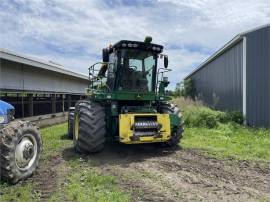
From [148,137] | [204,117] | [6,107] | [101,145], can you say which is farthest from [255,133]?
[6,107]

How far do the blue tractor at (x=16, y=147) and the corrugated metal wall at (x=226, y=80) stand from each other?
13.1 m

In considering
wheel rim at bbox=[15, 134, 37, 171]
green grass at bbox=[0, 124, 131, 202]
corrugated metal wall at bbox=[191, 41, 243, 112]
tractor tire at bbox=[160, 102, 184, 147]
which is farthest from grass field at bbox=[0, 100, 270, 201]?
corrugated metal wall at bbox=[191, 41, 243, 112]

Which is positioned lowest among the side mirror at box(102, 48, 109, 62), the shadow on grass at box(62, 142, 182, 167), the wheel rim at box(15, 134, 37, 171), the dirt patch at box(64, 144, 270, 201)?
the dirt patch at box(64, 144, 270, 201)

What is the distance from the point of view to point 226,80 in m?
22.1

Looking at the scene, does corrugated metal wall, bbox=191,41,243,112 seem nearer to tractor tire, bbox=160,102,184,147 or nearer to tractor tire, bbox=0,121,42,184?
tractor tire, bbox=160,102,184,147

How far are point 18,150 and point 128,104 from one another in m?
4.46

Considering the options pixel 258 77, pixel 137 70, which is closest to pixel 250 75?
pixel 258 77

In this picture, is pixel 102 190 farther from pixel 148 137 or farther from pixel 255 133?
pixel 255 133

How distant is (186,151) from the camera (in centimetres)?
1055

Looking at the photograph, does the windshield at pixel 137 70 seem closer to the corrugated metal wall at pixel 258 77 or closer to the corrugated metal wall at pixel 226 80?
the corrugated metal wall at pixel 258 77

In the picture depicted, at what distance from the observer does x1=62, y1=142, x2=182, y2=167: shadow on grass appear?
367 inches

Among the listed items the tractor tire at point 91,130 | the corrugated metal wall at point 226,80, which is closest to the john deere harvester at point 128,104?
the tractor tire at point 91,130

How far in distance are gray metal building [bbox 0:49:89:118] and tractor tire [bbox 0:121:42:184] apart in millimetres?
7079

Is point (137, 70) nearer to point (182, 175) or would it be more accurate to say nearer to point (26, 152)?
point (182, 175)
